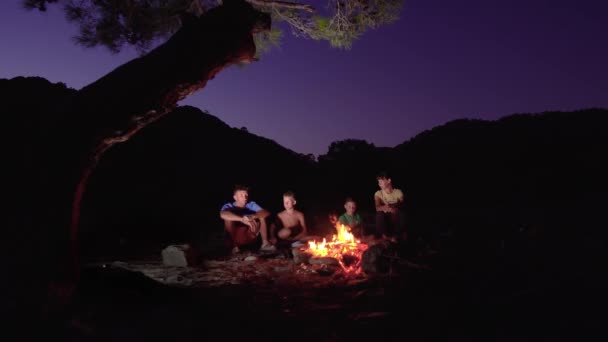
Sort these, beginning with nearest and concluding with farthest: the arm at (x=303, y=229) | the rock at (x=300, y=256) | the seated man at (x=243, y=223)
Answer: the rock at (x=300, y=256) → the seated man at (x=243, y=223) → the arm at (x=303, y=229)

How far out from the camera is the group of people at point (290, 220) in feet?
25.9

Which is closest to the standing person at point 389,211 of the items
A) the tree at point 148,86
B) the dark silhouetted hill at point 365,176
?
the dark silhouetted hill at point 365,176

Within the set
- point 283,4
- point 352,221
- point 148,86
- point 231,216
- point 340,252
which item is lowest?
point 340,252

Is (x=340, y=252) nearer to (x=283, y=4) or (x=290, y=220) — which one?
(x=290, y=220)

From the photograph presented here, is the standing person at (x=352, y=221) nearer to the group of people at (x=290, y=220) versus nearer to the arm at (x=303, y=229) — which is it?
the group of people at (x=290, y=220)

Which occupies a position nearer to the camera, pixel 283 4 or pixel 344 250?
pixel 283 4

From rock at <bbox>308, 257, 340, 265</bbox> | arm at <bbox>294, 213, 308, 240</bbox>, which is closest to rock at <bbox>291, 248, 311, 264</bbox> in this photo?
rock at <bbox>308, 257, 340, 265</bbox>

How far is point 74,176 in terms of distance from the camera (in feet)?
11.0

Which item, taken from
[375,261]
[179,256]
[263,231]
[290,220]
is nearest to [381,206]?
[375,261]

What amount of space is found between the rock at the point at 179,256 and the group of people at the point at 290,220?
1268mm

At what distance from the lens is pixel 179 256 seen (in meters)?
6.98

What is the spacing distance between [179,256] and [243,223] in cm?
191

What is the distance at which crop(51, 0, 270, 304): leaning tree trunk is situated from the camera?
336 centimetres

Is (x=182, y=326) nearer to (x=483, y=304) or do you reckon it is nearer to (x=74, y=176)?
(x=74, y=176)
